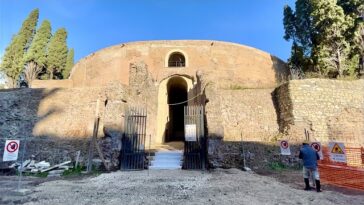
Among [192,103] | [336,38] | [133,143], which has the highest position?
[336,38]

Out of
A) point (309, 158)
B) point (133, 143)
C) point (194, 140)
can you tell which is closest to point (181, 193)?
point (309, 158)

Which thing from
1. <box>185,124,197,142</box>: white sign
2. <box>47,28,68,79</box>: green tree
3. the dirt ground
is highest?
<box>47,28,68,79</box>: green tree

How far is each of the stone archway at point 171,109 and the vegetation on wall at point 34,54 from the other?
1470 cm

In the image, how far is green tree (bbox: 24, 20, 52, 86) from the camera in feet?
85.0

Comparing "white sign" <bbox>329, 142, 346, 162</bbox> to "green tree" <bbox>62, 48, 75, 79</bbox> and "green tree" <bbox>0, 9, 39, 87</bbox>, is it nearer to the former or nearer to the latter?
"green tree" <bbox>0, 9, 39, 87</bbox>

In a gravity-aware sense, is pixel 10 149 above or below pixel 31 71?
below

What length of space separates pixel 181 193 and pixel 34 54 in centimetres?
2616

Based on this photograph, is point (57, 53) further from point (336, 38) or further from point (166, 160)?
point (336, 38)

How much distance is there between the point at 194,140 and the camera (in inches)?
432

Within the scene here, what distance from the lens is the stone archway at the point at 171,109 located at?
18.5m

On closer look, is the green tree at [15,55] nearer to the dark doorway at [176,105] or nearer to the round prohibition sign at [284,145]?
the dark doorway at [176,105]

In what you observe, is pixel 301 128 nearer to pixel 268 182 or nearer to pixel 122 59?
pixel 268 182

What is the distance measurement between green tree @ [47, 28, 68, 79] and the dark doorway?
14373 mm

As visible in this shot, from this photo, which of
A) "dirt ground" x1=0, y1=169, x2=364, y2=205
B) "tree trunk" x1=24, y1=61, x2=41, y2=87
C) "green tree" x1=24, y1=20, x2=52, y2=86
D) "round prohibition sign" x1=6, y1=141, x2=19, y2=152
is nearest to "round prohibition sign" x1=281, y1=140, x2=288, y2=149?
"dirt ground" x1=0, y1=169, x2=364, y2=205
